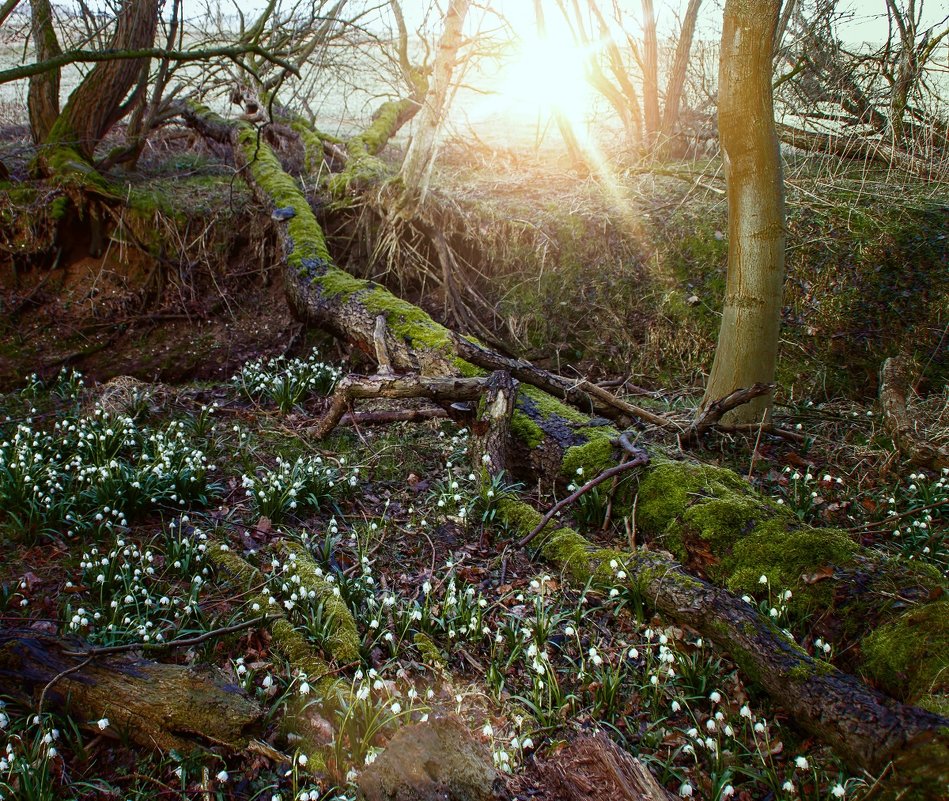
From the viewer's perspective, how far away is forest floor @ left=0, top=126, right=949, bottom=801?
2.98 meters

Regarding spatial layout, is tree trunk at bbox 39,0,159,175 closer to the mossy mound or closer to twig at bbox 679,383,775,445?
twig at bbox 679,383,775,445

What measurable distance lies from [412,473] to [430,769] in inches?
121

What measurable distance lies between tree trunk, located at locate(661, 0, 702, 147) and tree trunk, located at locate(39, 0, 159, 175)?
738 centimetres

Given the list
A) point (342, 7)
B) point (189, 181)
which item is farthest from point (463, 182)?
point (189, 181)

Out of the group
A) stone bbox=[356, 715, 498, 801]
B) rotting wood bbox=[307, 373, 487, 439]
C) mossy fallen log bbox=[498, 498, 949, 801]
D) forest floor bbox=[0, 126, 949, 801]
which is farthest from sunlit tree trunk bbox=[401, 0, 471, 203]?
stone bbox=[356, 715, 498, 801]

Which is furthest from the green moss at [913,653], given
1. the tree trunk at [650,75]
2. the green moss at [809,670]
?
the tree trunk at [650,75]

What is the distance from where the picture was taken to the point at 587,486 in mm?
4383

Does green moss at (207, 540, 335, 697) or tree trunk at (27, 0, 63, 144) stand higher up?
tree trunk at (27, 0, 63, 144)

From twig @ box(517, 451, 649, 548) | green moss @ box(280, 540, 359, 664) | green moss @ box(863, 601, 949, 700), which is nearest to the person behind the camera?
green moss @ box(863, 601, 949, 700)

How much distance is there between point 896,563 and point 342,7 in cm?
1045

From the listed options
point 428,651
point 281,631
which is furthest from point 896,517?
point 281,631

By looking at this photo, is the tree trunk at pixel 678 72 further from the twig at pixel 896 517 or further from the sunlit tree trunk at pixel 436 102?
the twig at pixel 896 517

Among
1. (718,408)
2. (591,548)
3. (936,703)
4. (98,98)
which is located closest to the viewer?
(936,703)

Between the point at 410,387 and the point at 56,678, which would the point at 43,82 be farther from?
the point at 56,678
